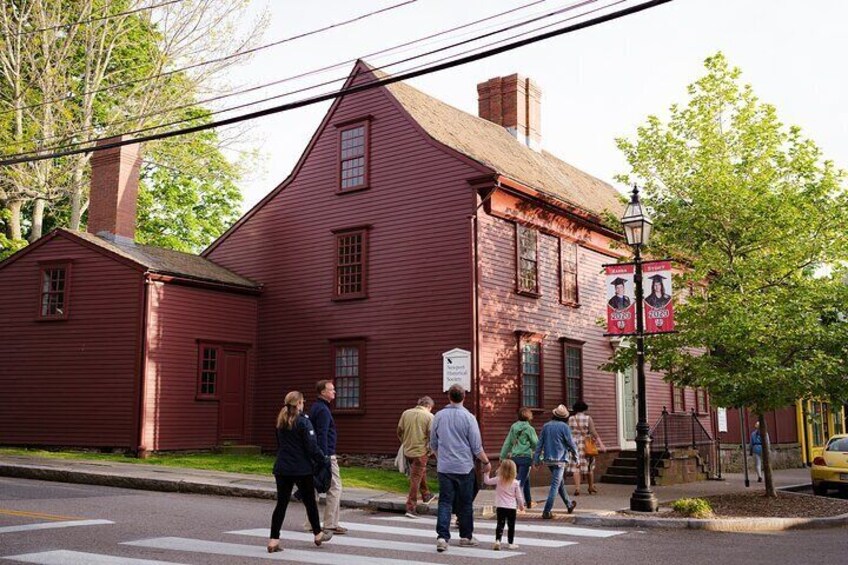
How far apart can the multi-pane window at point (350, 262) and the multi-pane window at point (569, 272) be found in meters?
5.30

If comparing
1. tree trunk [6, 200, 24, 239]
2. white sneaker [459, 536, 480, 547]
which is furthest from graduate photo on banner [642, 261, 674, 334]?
tree trunk [6, 200, 24, 239]

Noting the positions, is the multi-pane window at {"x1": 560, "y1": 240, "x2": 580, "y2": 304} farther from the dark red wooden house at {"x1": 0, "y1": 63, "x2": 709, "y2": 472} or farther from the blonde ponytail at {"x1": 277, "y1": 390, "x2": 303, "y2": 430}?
the blonde ponytail at {"x1": 277, "y1": 390, "x2": 303, "y2": 430}

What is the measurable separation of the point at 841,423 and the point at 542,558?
34007mm

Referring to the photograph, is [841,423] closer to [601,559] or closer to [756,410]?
[756,410]

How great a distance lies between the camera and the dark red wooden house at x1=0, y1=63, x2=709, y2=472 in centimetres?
2005

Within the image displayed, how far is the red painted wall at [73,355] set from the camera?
69.4 ft

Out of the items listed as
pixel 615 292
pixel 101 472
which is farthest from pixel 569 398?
pixel 101 472

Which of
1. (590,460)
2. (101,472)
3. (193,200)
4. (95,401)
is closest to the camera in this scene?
(101,472)

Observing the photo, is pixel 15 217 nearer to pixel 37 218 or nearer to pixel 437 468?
pixel 37 218

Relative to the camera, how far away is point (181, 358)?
21688 millimetres

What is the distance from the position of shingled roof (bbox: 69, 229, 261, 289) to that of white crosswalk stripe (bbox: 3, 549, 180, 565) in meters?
13.2

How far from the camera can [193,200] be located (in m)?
37.0

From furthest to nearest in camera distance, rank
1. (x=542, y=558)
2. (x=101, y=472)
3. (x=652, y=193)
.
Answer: (x=652, y=193), (x=101, y=472), (x=542, y=558)

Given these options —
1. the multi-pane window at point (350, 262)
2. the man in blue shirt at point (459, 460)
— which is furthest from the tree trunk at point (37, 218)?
the man in blue shirt at point (459, 460)
